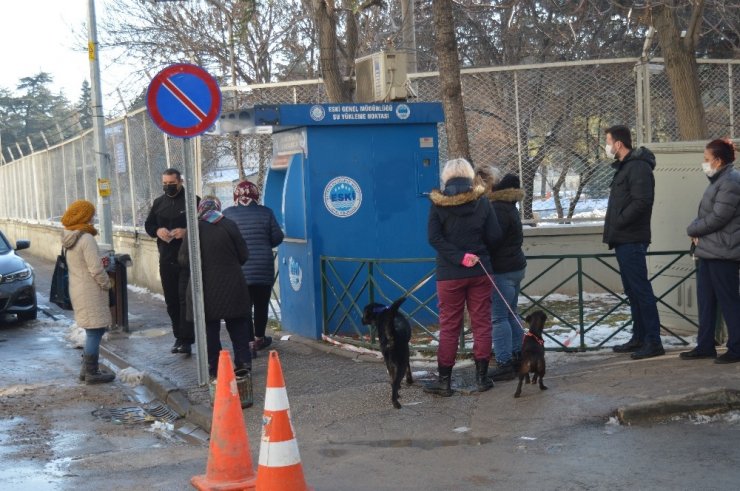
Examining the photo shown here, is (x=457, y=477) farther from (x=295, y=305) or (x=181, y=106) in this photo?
(x=295, y=305)

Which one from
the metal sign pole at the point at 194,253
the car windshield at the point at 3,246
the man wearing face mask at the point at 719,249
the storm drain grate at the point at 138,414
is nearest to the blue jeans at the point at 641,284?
the man wearing face mask at the point at 719,249

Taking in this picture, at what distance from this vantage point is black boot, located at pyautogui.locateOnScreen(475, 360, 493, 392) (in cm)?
755

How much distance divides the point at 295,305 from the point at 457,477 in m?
5.24

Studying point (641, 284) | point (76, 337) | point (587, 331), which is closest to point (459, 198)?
point (641, 284)

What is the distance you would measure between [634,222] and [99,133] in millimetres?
10146

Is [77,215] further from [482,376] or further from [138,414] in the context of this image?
[482,376]

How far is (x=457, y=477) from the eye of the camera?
5.71 meters

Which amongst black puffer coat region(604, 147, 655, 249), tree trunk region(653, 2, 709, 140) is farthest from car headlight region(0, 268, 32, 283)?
tree trunk region(653, 2, 709, 140)

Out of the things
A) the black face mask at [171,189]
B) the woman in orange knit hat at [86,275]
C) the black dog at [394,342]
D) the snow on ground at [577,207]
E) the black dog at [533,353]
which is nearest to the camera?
the black dog at [533,353]

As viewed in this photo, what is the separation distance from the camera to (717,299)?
25.1 ft

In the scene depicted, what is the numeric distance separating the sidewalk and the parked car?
18.2 feet

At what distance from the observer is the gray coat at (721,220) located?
7.38m

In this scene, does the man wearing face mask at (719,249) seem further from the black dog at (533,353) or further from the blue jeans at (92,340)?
the blue jeans at (92,340)

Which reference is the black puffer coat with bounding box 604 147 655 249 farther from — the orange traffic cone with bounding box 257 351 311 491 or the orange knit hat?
the orange knit hat
